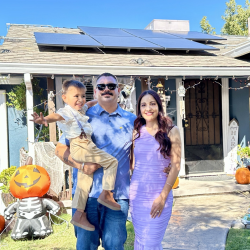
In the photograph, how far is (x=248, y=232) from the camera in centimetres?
451

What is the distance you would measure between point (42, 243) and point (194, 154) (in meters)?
5.27

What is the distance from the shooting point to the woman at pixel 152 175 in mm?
2564

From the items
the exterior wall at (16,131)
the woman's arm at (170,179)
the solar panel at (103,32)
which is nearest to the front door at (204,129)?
the solar panel at (103,32)

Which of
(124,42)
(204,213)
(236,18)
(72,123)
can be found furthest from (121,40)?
(236,18)

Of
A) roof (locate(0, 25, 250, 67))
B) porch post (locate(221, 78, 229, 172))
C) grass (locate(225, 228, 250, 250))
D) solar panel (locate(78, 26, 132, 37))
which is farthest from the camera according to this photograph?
solar panel (locate(78, 26, 132, 37))

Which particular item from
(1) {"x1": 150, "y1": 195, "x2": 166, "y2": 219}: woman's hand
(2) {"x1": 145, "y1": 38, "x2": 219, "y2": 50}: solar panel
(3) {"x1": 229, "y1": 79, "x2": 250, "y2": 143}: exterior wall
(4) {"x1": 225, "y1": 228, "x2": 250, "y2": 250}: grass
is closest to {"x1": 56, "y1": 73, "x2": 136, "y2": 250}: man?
(1) {"x1": 150, "y1": 195, "x2": 166, "y2": 219}: woman's hand

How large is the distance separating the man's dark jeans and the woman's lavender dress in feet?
0.53

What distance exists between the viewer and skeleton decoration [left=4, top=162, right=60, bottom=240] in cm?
466

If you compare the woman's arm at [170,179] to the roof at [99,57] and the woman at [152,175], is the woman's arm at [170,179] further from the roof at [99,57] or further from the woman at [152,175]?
the roof at [99,57]

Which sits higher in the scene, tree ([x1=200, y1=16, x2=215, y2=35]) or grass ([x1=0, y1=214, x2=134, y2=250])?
tree ([x1=200, y1=16, x2=215, y2=35])

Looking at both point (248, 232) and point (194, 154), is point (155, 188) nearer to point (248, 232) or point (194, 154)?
point (248, 232)

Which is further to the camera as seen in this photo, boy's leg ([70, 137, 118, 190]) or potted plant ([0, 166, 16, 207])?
potted plant ([0, 166, 16, 207])

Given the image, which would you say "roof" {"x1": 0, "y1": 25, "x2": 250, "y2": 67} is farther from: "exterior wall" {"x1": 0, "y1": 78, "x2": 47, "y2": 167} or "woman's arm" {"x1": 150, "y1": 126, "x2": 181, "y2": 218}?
"woman's arm" {"x1": 150, "y1": 126, "x2": 181, "y2": 218}

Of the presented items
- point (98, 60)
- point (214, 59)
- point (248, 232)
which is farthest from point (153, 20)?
point (248, 232)
